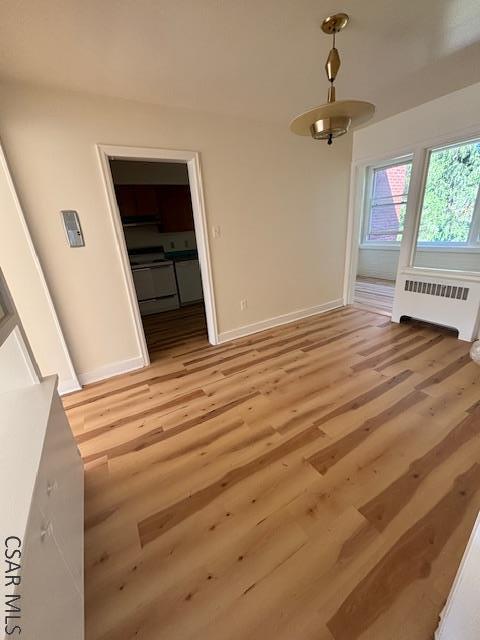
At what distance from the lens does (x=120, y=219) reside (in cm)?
237

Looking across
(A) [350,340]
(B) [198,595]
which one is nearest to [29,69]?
(B) [198,595]

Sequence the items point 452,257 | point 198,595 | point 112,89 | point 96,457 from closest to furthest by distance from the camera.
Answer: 1. point 198,595
2. point 96,457
3. point 112,89
4. point 452,257

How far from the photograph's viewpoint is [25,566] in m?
0.60

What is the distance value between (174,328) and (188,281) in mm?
1258

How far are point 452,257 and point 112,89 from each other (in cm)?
Answer: 385

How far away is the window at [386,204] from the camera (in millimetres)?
5227

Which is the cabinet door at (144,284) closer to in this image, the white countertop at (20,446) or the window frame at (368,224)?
the white countertop at (20,446)

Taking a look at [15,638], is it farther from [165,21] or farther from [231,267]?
[231,267]

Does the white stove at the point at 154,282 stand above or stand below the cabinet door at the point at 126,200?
below

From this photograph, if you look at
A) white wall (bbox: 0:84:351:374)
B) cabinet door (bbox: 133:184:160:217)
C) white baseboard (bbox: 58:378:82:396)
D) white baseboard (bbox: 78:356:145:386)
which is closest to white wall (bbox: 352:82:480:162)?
white wall (bbox: 0:84:351:374)

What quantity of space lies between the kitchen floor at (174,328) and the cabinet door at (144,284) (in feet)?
1.23

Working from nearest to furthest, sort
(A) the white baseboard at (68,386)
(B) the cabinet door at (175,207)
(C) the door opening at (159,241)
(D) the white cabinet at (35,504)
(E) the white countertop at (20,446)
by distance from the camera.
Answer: (D) the white cabinet at (35,504)
(E) the white countertop at (20,446)
(A) the white baseboard at (68,386)
(C) the door opening at (159,241)
(B) the cabinet door at (175,207)

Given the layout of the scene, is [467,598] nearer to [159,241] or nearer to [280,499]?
[280,499]

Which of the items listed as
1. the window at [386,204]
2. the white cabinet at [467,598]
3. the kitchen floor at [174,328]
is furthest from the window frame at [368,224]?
the white cabinet at [467,598]
